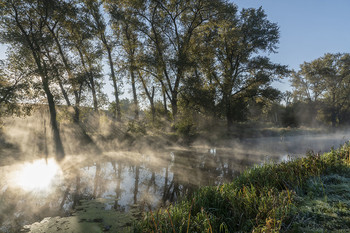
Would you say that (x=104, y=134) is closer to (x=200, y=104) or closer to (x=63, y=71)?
(x=63, y=71)

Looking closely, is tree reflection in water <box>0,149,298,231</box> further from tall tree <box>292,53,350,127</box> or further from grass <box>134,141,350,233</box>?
Answer: tall tree <box>292,53,350,127</box>

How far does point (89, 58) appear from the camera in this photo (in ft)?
65.5

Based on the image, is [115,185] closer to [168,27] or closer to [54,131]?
[54,131]

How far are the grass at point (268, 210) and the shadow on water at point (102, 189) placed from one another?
1.36 metres

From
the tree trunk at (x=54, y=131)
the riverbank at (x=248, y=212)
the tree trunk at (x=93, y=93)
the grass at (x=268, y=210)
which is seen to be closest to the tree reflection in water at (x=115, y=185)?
the riverbank at (x=248, y=212)

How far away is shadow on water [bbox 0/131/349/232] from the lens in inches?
183

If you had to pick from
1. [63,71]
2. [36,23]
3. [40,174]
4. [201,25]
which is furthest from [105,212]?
[201,25]

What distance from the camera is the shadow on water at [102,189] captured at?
465cm

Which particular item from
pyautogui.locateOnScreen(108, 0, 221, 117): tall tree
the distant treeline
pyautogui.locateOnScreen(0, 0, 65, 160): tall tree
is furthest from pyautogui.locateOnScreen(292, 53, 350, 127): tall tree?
pyautogui.locateOnScreen(0, 0, 65, 160): tall tree

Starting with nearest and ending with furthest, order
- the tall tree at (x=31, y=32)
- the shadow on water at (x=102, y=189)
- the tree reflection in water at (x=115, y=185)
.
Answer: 1. the shadow on water at (x=102, y=189)
2. the tree reflection in water at (x=115, y=185)
3. the tall tree at (x=31, y=32)

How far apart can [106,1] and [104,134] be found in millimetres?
13878

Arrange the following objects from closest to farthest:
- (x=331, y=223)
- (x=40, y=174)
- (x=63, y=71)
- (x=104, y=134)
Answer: (x=331, y=223), (x=40, y=174), (x=63, y=71), (x=104, y=134)

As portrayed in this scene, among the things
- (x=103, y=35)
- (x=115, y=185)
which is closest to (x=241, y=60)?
(x=103, y=35)

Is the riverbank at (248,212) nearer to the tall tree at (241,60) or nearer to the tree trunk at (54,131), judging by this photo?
the tree trunk at (54,131)
